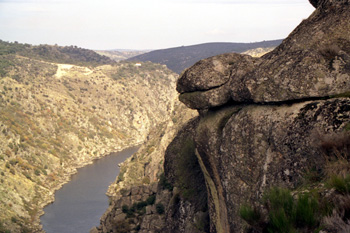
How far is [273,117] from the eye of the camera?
51.2ft

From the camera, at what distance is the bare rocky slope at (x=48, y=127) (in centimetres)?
9431

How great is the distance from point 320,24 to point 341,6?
3.50ft

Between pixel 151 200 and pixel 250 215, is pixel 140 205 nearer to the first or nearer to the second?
pixel 151 200

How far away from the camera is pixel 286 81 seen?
15641 mm

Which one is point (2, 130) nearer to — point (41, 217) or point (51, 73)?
point (41, 217)

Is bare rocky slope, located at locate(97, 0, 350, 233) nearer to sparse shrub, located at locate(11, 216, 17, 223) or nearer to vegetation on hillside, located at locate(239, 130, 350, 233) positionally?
vegetation on hillside, located at locate(239, 130, 350, 233)

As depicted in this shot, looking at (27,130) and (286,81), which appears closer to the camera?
(286,81)

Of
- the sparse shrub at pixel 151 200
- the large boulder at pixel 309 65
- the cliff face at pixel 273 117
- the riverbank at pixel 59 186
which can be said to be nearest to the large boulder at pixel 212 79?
the cliff face at pixel 273 117

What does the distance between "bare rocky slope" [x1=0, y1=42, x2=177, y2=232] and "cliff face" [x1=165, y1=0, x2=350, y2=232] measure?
213ft

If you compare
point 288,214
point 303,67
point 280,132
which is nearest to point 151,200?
point 280,132

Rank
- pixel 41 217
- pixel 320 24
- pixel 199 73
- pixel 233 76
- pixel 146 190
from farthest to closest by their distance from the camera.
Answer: pixel 41 217, pixel 146 190, pixel 199 73, pixel 233 76, pixel 320 24

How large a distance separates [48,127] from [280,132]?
137m

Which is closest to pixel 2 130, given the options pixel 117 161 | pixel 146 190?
pixel 117 161

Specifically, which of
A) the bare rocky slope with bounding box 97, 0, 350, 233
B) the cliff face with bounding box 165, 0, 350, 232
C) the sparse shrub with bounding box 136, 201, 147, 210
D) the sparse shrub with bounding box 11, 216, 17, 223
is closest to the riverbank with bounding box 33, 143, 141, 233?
the sparse shrub with bounding box 11, 216, 17, 223
